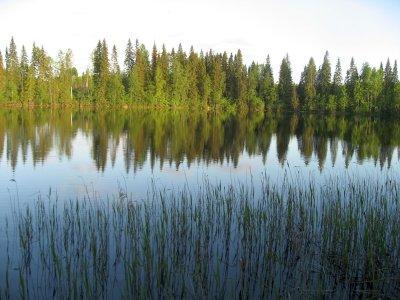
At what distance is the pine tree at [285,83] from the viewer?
12350 centimetres

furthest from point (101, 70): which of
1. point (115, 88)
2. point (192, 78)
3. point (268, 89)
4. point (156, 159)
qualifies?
point (156, 159)

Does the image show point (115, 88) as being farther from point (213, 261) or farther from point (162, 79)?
point (213, 261)

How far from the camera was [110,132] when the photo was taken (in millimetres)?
45719

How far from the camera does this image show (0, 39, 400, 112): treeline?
9850 centimetres

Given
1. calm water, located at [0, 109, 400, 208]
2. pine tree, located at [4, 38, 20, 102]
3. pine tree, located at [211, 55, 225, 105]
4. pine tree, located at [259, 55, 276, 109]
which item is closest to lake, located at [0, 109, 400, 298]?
calm water, located at [0, 109, 400, 208]

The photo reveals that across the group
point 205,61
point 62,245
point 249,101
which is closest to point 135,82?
point 205,61

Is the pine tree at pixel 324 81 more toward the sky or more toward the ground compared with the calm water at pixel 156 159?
more toward the sky

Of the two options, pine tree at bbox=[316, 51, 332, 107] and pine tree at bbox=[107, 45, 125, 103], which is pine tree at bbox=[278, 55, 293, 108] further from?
pine tree at bbox=[107, 45, 125, 103]

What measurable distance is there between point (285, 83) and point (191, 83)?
3002cm

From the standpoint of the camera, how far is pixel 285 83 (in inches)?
4877

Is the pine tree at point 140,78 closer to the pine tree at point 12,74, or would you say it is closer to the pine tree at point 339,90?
the pine tree at point 12,74

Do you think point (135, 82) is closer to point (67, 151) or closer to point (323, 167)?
point (67, 151)

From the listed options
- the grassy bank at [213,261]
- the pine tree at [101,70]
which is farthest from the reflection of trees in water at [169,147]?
the pine tree at [101,70]

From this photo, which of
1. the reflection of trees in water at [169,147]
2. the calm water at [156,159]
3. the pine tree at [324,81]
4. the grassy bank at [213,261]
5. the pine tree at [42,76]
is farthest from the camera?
the pine tree at [324,81]
